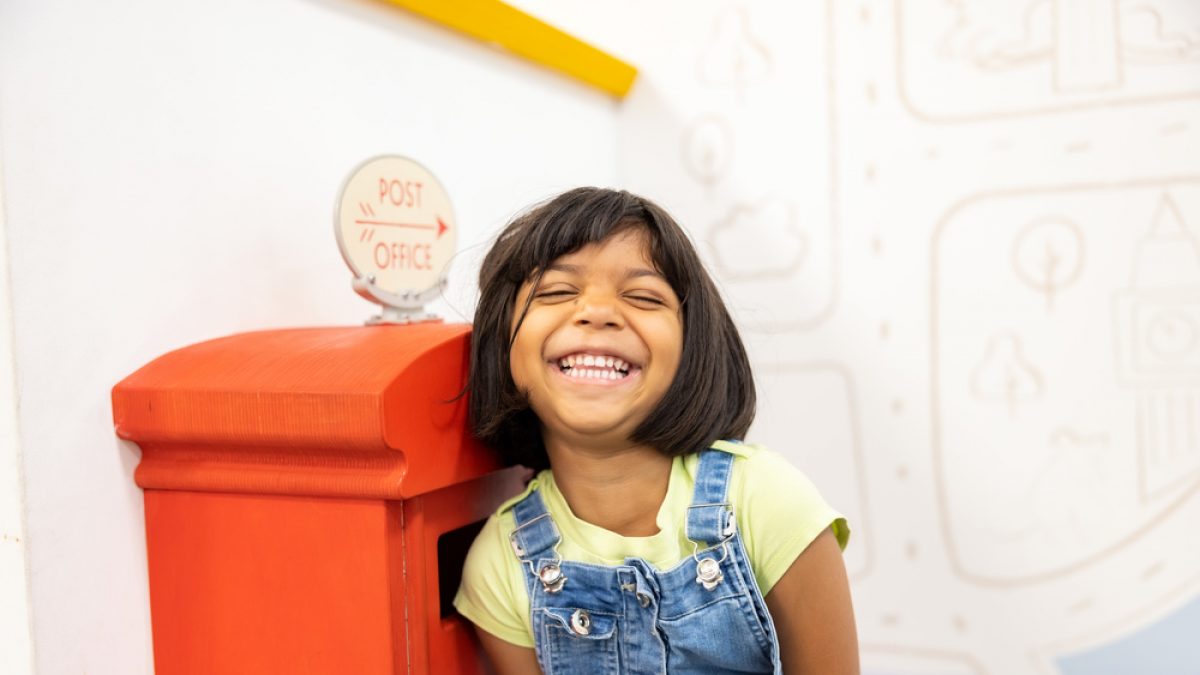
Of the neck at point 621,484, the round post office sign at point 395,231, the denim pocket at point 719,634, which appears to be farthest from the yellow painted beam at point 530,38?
the denim pocket at point 719,634

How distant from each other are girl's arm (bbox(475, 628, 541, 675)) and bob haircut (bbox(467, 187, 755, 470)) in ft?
0.80

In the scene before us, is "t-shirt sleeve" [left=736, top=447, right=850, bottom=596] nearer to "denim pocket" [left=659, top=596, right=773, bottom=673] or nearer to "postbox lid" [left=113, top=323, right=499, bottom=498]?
"denim pocket" [left=659, top=596, right=773, bottom=673]

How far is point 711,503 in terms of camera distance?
3.62 ft

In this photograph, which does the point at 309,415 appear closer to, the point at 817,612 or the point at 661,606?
the point at 661,606

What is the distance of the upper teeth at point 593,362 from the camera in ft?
3.62

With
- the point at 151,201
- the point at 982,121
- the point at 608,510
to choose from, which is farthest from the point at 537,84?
the point at 608,510

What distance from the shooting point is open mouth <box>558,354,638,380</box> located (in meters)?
1.10

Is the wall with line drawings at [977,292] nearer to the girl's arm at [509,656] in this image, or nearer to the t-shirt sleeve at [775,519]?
the t-shirt sleeve at [775,519]

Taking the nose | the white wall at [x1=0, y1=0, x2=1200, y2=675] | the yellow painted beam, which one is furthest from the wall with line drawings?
the nose

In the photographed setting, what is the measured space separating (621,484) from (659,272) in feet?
0.87

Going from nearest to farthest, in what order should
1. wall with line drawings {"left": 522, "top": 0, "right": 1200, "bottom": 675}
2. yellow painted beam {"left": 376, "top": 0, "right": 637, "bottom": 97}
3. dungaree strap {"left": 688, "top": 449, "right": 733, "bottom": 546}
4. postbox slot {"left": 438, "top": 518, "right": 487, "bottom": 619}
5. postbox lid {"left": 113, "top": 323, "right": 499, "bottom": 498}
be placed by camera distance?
1. postbox lid {"left": 113, "top": 323, "right": 499, "bottom": 498}
2. dungaree strap {"left": 688, "top": 449, "right": 733, "bottom": 546}
3. postbox slot {"left": 438, "top": 518, "right": 487, "bottom": 619}
4. yellow painted beam {"left": 376, "top": 0, "right": 637, "bottom": 97}
5. wall with line drawings {"left": 522, "top": 0, "right": 1200, "bottom": 675}

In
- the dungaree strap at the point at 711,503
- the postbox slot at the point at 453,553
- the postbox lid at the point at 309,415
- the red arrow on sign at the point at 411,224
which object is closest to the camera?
the postbox lid at the point at 309,415

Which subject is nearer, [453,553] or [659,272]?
[659,272]

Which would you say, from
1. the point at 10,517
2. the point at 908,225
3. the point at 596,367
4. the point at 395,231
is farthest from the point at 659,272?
the point at 908,225
